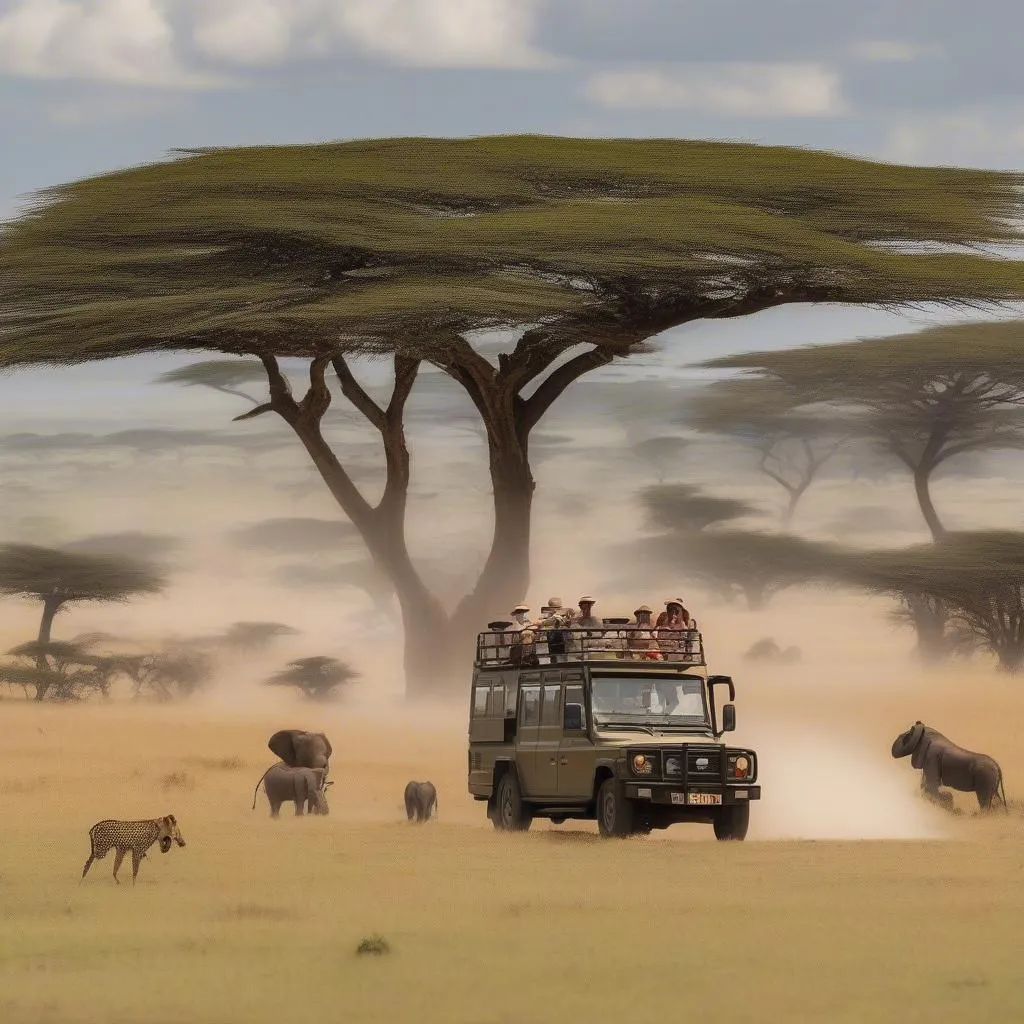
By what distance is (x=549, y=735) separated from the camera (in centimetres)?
2303

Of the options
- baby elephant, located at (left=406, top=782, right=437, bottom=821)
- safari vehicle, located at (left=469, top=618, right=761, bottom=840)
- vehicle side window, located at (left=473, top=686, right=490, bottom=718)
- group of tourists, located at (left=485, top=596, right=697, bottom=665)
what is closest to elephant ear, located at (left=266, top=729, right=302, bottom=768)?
baby elephant, located at (left=406, top=782, right=437, bottom=821)

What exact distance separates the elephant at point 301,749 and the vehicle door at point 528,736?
19.2ft

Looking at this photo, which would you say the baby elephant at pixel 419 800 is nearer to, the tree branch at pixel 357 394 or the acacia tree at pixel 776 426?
the tree branch at pixel 357 394

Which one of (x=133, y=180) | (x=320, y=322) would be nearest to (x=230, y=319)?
(x=320, y=322)

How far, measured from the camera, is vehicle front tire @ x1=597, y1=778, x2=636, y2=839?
21.9 metres

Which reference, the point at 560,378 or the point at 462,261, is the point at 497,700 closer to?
the point at 462,261

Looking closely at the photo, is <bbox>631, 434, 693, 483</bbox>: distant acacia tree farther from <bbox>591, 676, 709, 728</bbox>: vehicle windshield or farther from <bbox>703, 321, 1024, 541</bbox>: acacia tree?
<bbox>591, 676, 709, 728</bbox>: vehicle windshield

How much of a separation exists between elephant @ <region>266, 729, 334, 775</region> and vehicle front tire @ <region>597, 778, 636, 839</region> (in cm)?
720

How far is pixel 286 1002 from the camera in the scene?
1287 centimetres

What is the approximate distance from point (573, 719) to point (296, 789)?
16.3 ft

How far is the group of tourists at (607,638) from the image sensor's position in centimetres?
2297

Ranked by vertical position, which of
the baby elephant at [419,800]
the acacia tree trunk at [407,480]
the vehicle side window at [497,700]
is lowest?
the baby elephant at [419,800]

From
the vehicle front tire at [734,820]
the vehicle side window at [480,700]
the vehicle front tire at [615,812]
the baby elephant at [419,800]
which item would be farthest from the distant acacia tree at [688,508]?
the vehicle front tire at [615,812]

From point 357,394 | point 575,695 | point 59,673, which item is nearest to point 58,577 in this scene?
point 59,673
